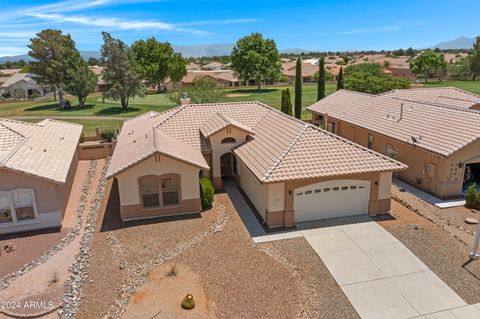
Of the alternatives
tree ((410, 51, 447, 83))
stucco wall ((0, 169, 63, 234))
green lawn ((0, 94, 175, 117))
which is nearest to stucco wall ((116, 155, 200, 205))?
stucco wall ((0, 169, 63, 234))

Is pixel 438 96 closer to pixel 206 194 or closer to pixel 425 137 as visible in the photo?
pixel 425 137

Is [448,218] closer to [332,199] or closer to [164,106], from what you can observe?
[332,199]

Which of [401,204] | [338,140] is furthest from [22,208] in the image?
[401,204]

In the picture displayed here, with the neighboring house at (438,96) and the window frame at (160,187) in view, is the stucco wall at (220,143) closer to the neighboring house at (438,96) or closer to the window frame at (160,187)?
the window frame at (160,187)

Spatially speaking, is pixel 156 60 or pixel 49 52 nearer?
pixel 49 52

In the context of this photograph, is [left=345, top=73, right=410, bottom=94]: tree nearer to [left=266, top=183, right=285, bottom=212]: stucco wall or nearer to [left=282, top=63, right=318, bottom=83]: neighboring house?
[left=266, top=183, right=285, bottom=212]: stucco wall

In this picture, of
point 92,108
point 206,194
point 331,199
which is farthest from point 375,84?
point 92,108

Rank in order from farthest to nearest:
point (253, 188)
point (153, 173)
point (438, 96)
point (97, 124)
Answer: point (97, 124), point (438, 96), point (253, 188), point (153, 173)
